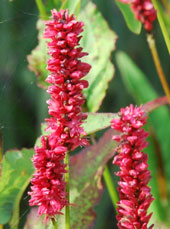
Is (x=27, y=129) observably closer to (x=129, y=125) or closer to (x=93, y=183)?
(x=93, y=183)

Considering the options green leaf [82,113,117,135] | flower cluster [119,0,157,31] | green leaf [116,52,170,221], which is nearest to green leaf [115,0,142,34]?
flower cluster [119,0,157,31]

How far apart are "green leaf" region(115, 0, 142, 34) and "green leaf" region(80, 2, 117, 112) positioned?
0.14 feet

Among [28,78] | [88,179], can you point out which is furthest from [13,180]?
[28,78]

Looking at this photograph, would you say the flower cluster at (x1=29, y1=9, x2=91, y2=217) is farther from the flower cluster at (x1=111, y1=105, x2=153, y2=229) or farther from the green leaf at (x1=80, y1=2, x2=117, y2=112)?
the green leaf at (x1=80, y1=2, x2=117, y2=112)

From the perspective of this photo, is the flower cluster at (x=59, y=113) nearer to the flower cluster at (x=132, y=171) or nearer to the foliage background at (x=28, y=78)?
the flower cluster at (x=132, y=171)

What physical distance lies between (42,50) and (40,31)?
0.03 metres

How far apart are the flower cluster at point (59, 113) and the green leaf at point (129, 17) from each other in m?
0.21

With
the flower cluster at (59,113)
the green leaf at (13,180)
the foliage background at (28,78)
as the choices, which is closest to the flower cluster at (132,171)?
the flower cluster at (59,113)

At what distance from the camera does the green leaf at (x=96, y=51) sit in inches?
24.2

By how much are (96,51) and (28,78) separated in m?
0.42

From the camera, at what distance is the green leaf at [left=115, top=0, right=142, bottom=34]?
58 cm

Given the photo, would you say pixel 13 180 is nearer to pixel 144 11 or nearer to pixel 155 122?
pixel 144 11

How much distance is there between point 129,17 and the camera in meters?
0.59

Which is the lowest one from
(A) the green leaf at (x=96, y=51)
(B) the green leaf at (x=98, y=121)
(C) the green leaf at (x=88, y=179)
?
(C) the green leaf at (x=88, y=179)
